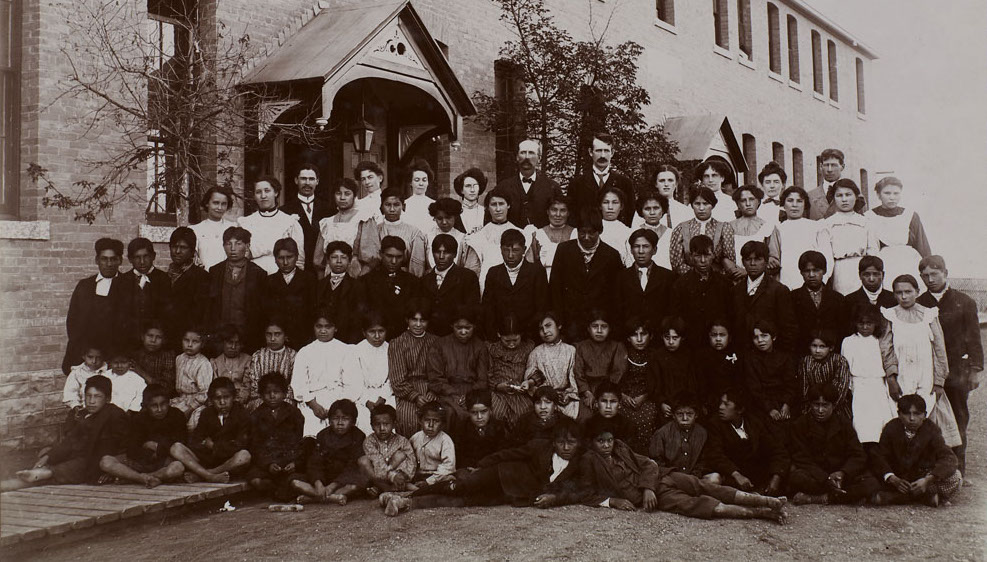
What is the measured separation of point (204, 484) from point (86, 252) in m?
3.18

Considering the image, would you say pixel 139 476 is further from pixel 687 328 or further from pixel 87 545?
pixel 687 328

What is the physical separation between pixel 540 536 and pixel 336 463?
5.98 ft

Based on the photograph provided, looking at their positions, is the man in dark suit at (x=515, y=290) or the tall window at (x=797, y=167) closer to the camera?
the man in dark suit at (x=515, y=290)

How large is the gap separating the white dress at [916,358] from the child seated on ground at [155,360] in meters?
5.55

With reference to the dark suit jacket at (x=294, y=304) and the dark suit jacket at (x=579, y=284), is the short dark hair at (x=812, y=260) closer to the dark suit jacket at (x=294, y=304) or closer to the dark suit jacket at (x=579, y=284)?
the dark suit jacket at (x=579, y=284)

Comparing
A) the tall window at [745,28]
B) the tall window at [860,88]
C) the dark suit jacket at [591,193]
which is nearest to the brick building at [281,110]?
the dark suit jacket at [591,193]

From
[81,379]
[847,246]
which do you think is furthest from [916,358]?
[81,379]

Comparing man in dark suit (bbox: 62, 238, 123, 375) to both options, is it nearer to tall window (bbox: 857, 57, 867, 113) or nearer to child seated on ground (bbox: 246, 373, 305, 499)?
child seated on ground (bbox: 246, 373, 305, 499)

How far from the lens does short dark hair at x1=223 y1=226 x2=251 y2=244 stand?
7363 mm

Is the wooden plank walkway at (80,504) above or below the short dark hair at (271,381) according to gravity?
below

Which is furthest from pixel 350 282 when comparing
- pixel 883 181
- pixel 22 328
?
pixel 883 181

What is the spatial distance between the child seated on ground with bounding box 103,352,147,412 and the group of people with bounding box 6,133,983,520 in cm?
2

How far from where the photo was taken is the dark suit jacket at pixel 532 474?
20.4ft

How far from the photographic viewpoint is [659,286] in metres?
7.12
